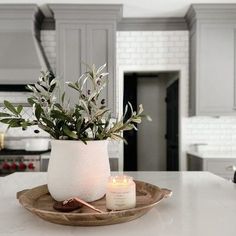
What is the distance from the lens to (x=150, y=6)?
3744 mm

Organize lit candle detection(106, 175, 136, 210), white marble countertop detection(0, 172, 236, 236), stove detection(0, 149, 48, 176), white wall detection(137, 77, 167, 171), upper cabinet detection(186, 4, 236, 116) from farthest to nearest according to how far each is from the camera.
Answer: white wall detection(137, 77, 167, 171), upper cabinet detection(186, 4, 236, 116), stove detection(0, 149, 48, 176), lit candle detection(106, 175, 136, 210), white marble countertop detection(0, 172, 236, 236)

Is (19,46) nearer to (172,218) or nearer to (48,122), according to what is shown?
(48,122)

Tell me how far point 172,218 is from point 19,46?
3241 mm

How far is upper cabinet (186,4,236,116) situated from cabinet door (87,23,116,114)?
101 cm

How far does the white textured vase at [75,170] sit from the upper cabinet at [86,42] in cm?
272

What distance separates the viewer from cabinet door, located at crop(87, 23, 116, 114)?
12.4 feet

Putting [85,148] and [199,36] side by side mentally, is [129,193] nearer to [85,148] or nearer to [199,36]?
[85,148]

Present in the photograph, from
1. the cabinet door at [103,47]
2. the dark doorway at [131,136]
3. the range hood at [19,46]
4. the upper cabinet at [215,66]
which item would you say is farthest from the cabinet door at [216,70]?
the dark doorway at [131,136]

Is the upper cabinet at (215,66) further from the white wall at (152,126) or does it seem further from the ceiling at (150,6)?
the white wall at (152,126)

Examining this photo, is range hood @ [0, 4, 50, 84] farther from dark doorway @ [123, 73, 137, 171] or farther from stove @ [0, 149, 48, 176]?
dark doorway @ [123, 73, 137, 171]

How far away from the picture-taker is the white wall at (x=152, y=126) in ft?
20.3

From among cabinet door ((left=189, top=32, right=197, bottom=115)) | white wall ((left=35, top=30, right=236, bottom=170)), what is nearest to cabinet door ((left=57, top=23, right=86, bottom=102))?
white wall ((left=35, top=30, right=236, bottom=170))

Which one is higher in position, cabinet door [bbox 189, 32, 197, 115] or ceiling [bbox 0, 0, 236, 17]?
ceiling [bbox 0, 0, 236, 17]

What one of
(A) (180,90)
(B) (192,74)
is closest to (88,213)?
(B) (192,74)
